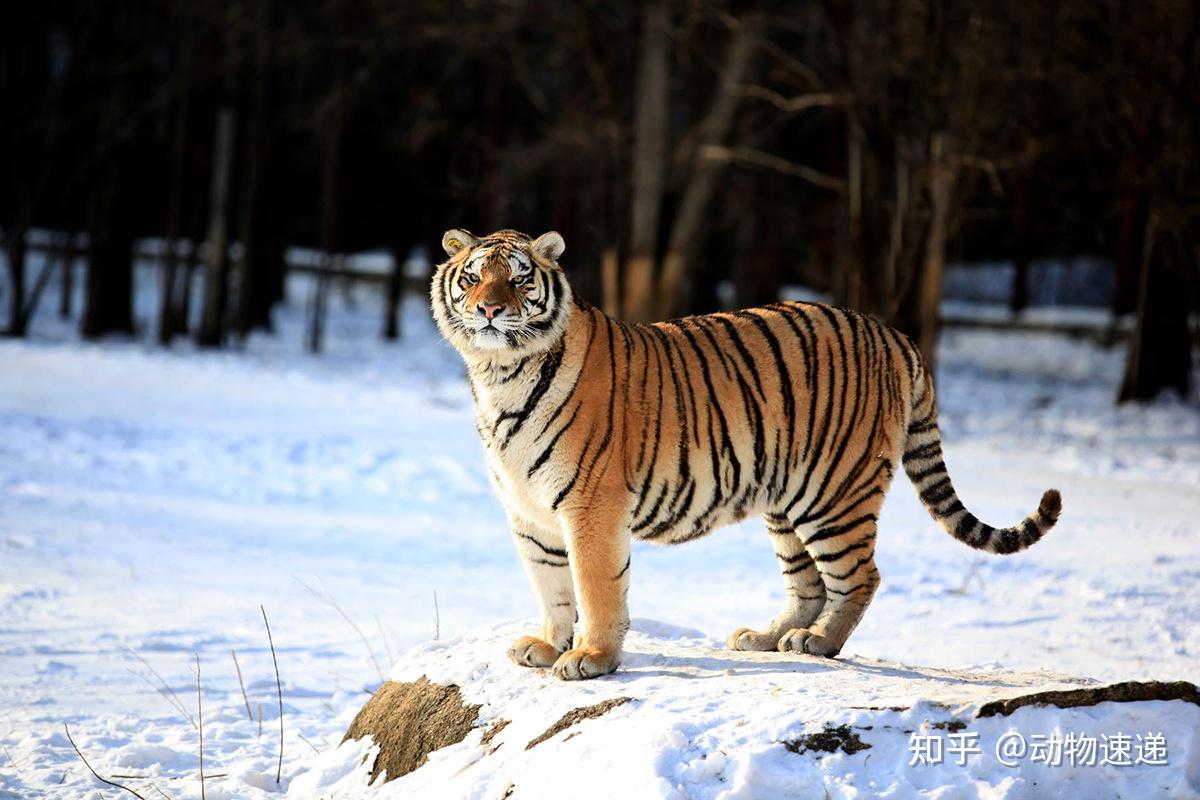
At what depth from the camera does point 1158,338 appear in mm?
17734

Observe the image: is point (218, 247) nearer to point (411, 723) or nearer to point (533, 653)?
point (411, 723)

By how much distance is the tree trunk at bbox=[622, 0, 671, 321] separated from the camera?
706 inches

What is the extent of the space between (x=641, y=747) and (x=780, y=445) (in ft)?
5.08

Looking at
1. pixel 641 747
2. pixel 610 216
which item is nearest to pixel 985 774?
pixel 641 747

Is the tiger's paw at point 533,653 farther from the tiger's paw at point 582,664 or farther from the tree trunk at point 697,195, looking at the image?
the tree trunk at point 697,195

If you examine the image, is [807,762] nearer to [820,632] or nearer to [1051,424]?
[820,632]

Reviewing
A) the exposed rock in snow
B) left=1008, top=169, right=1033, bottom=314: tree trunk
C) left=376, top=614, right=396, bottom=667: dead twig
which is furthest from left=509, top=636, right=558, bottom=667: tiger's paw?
left=1008, top=169, right=1033, bottom=314: tree trunk

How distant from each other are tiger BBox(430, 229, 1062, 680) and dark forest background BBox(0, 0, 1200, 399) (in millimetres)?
9487

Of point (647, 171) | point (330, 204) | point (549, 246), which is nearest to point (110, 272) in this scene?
point (330, 204)

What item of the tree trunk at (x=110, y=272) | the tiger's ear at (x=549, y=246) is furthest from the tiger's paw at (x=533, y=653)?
the tree trunk at (x=110, y=272)

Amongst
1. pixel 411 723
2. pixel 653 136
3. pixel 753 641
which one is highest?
pixel 653 136

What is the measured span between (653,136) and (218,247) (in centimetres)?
781

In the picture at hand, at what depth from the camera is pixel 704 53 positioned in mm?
18266

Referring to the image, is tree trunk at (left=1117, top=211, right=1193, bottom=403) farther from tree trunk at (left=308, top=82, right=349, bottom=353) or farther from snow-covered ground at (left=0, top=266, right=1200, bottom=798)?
tree trunk at (left=308, top=82, right=349, bottom=353)
